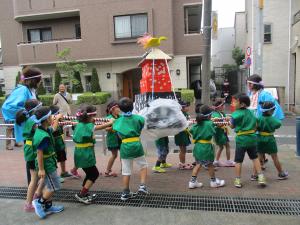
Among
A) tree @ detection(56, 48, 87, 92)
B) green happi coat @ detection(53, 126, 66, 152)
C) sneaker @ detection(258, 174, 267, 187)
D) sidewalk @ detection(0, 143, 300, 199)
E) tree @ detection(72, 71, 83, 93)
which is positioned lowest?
sidewalk @ detection(0, 143, 300, 199)

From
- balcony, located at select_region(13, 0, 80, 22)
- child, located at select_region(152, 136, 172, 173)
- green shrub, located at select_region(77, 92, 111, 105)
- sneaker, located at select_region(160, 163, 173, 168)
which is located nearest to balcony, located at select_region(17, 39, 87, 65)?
balcony, located at select_region(13, 0, 80, 22)

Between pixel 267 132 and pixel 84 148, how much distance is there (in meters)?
3.28

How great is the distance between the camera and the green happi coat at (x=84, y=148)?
4895 mm

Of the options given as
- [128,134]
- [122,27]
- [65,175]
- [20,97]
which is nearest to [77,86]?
[122,27]

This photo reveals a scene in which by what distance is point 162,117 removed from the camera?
213 inches

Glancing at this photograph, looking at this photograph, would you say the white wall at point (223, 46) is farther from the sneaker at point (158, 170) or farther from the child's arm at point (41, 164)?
the child's arm at point (41, 164)

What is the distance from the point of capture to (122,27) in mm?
18281

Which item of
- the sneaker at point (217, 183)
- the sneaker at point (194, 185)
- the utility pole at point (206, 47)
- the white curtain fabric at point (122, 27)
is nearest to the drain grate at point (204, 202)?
the sneaker at point (194, 185)

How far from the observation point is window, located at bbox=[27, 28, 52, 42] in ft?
68.7

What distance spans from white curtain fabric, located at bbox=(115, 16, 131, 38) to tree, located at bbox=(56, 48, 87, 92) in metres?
2.75

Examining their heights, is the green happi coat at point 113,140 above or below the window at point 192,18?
below

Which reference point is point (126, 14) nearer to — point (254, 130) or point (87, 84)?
point (87, 84)

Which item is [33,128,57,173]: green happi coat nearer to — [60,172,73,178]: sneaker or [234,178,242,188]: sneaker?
[60,172,73,178]: sneaker

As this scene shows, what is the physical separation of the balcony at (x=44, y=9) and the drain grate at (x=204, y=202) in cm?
1586
